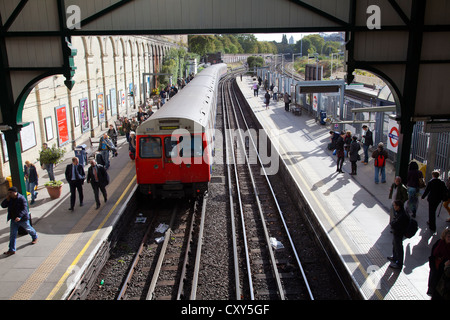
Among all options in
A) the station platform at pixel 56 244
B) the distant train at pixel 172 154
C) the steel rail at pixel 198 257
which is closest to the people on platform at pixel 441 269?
the steel rail at pixel 198 257

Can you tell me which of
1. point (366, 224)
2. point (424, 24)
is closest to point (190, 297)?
point (366, 224)

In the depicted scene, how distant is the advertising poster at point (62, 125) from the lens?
1739 cm

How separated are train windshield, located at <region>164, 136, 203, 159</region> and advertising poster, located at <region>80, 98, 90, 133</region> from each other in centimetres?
1066

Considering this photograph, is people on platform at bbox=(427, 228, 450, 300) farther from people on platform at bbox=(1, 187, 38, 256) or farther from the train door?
people on platform at bbox=(1, 187, 38, 256)

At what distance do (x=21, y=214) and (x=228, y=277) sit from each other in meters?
4.61

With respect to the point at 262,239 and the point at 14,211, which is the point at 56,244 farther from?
the point at 262,239

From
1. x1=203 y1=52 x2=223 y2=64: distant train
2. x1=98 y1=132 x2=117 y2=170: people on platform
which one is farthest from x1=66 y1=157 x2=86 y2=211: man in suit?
x1=203 y1=52 x2=223 y2=64: distant train

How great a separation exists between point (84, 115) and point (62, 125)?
2939 millimetres

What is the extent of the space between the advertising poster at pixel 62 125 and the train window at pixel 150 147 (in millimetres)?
7584

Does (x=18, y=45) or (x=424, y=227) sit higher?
(x=18, y=45)

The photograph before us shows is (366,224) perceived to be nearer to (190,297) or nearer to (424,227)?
(424,227)

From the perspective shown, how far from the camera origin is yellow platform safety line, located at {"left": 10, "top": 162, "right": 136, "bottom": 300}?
24.0ft

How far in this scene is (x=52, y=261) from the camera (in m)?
8.41

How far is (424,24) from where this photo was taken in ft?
26.6
